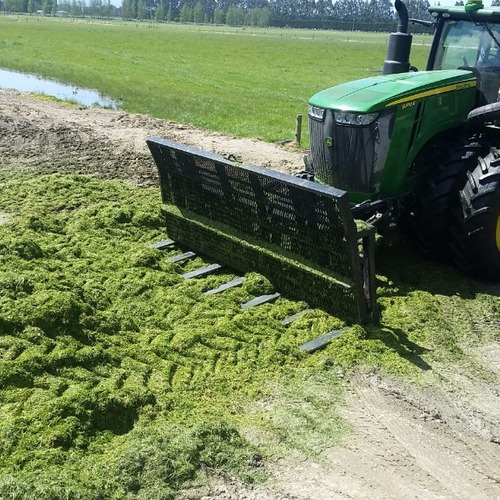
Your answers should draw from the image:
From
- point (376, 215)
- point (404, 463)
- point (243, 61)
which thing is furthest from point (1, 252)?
point (243, 61)

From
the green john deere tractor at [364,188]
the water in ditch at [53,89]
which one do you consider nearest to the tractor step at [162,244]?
the green john deere tractor at [364,188]

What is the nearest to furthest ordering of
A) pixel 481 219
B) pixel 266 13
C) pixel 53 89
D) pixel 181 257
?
pixel 481 219 < pixel 181 257 < pixel 53 89 < pixel 266 13

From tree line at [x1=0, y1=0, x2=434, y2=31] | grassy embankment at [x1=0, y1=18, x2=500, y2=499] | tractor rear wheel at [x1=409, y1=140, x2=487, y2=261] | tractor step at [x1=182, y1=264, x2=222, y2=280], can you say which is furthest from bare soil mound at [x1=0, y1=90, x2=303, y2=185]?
tree line at [x1=0, y1=0, x2=434, y2=31]

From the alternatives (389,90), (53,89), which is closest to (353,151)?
(389,90)

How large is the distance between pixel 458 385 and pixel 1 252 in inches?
165

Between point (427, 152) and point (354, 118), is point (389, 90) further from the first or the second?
point (427, 152)

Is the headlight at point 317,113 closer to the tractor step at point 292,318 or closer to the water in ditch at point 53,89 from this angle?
the tractor step at point 292,318

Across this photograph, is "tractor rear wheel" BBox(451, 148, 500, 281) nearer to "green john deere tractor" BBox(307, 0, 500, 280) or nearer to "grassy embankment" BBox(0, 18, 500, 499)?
"green john deere tractor" BBox(307, 0, 500, 280)

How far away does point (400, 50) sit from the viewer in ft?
25.9

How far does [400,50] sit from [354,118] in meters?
1.94

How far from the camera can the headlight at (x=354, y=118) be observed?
6.41m

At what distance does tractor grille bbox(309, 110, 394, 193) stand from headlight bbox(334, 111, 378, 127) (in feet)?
0.13

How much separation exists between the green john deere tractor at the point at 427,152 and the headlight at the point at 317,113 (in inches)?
0.4

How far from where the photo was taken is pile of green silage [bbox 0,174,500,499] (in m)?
3.93
